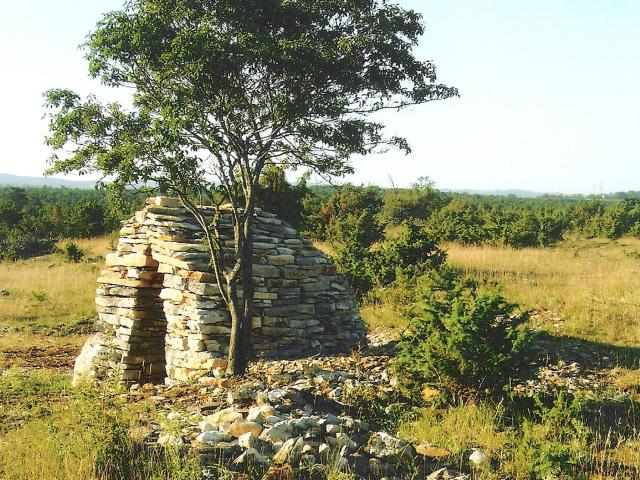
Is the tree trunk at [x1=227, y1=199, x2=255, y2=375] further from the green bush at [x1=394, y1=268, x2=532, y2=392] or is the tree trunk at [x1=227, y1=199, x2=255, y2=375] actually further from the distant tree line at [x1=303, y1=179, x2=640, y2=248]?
the distant tree line at [x1=303, y1=179, x2=640, y2=248]

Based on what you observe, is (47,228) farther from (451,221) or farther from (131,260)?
(131,260)

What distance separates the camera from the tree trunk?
705cm

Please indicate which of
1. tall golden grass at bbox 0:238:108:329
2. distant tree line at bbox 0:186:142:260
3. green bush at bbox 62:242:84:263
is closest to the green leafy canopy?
tall golden grass at bbox 0:238:108:329

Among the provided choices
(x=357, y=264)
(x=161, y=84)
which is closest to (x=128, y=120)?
A: (x=161, y=84)

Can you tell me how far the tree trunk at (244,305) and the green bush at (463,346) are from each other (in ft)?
6.65

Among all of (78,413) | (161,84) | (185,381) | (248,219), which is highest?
(161,84)

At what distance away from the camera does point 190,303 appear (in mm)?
7930

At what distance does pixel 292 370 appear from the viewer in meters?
7.00

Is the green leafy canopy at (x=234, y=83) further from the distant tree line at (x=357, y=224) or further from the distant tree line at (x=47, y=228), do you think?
the distant tree line at (x=47, y=228)

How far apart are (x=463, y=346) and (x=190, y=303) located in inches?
160

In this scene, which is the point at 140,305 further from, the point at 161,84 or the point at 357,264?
the point at 357,264

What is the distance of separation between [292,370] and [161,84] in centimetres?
395

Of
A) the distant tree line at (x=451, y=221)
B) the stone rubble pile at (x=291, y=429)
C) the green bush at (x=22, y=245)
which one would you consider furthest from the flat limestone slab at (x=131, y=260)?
the green bush at (x=22, y=245)

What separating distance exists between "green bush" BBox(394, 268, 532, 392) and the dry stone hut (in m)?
2.47
